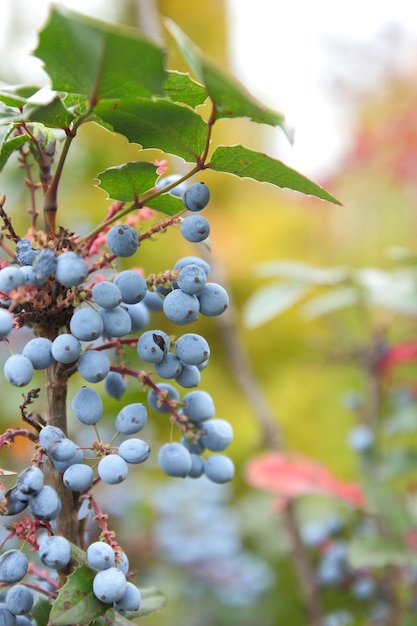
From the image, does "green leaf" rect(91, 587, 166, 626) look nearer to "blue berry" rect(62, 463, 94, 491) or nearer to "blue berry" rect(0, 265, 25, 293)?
"blue berry" rect(62, 463, 94, 491)

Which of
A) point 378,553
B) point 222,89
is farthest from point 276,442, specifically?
point 222,89

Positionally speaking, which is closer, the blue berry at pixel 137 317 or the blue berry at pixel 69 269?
the blue berry at pixel 69 269

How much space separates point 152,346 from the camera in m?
0.44

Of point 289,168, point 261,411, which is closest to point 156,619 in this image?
point 261,411

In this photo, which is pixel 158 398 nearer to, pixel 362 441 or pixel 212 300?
pixel 212 300

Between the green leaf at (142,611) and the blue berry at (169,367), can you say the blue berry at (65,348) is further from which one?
the green leaf at (142,611)

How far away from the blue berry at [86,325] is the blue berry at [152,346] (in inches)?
1.4

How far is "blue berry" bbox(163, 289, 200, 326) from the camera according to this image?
0.43 m

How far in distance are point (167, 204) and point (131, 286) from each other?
0.09m

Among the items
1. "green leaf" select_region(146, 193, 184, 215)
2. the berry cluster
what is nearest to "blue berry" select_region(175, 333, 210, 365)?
the berry cluster

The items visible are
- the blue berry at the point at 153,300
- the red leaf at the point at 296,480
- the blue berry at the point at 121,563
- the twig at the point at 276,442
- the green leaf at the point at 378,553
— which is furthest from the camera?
the twig at the point at 276,442

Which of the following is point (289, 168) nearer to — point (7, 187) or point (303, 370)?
point (7, 187)

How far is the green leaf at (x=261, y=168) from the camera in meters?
0.41

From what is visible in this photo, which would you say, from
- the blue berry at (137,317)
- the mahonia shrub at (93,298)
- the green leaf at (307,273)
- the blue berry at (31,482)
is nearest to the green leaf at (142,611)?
the mahonia shrub at (93,298)
